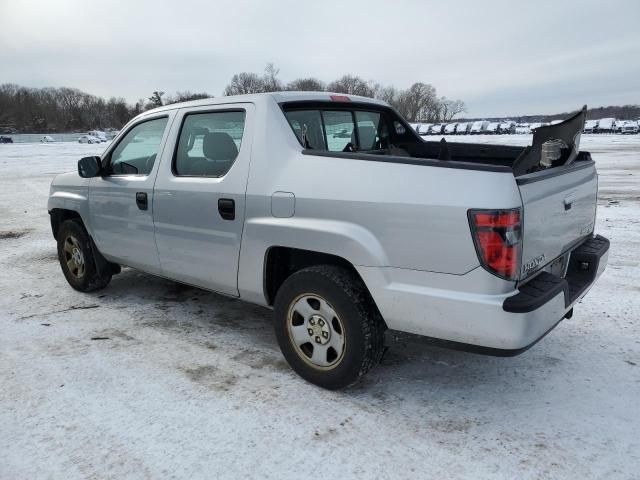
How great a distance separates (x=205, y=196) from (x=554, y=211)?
89.3 inches

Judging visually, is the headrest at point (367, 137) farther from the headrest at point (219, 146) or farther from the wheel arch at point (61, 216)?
the wheel arch at point (61, 216)

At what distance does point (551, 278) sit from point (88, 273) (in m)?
4.22

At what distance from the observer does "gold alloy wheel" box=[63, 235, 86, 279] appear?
5.12 meters

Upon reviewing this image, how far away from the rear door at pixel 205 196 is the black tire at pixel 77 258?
127 centimetres

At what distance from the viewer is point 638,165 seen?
1716cm

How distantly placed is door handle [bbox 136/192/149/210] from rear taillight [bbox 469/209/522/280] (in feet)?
8.89

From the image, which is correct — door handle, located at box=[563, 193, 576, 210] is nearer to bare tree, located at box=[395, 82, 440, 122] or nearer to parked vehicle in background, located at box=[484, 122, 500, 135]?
parked vehicle in background, located at box=[484, 122, 500, 135]

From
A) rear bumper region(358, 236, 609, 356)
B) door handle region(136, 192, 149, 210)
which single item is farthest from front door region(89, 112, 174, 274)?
rear bumper region(358, 236, 609, 356)

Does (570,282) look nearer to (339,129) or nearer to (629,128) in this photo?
(339,129)

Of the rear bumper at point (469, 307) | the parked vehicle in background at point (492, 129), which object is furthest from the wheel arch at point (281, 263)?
the parked vehicle in background at point (492, 129)

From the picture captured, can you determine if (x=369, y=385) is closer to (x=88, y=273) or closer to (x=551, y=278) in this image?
(x=551, y=278)

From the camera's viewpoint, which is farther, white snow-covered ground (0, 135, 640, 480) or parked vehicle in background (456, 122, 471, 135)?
parked vehicle in background (456, 122, 471, 135)

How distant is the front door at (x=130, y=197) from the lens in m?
4.19

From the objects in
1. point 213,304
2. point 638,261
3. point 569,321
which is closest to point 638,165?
point 638,261
